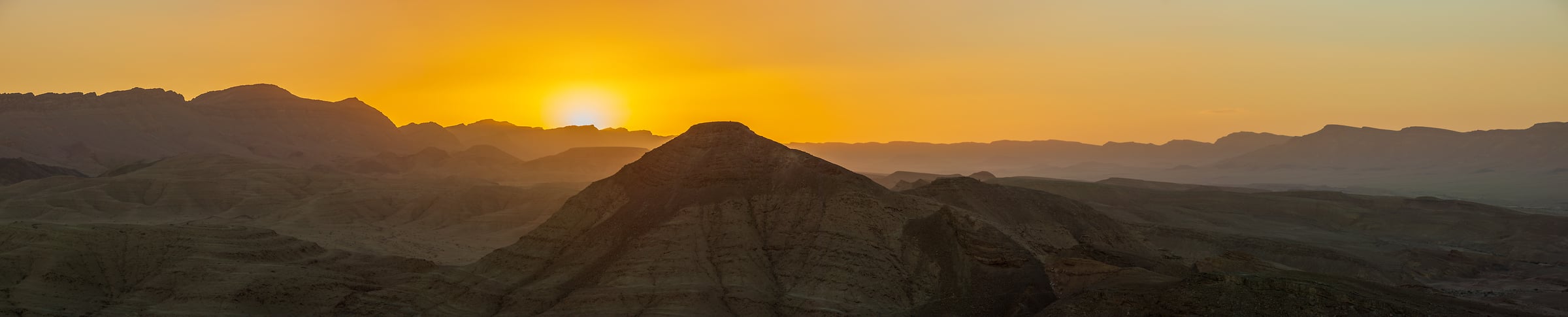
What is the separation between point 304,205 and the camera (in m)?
101

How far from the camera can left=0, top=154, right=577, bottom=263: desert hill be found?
8456 cm

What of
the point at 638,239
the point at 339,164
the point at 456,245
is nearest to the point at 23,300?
the point at 638,239

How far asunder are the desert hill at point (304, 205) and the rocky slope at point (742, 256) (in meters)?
22.4

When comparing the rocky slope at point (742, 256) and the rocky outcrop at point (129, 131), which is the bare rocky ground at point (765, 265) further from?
the rocky outcrop at point (129, 131)

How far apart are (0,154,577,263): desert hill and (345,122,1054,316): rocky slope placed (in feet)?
73.4

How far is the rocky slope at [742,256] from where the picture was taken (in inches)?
1676

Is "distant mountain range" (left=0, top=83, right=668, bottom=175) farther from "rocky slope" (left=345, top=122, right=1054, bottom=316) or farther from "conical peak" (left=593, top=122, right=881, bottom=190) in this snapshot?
"rocky slope" (left=345, top=122, right=1054, bottom=316)

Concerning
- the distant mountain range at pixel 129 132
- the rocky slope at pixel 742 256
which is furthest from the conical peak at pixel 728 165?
the distant mountain range at pixel 129 132

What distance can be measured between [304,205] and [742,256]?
74368mm

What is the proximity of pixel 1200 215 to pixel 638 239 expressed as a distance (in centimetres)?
7292

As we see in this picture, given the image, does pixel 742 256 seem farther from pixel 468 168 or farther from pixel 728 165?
pixel 468 168

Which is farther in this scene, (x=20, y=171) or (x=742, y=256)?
(x=20, y=171)

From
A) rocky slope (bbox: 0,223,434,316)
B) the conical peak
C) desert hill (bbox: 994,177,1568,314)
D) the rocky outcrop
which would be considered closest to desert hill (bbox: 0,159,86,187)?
the rocky outcrop

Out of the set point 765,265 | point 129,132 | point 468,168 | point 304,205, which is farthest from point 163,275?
point 129,132
